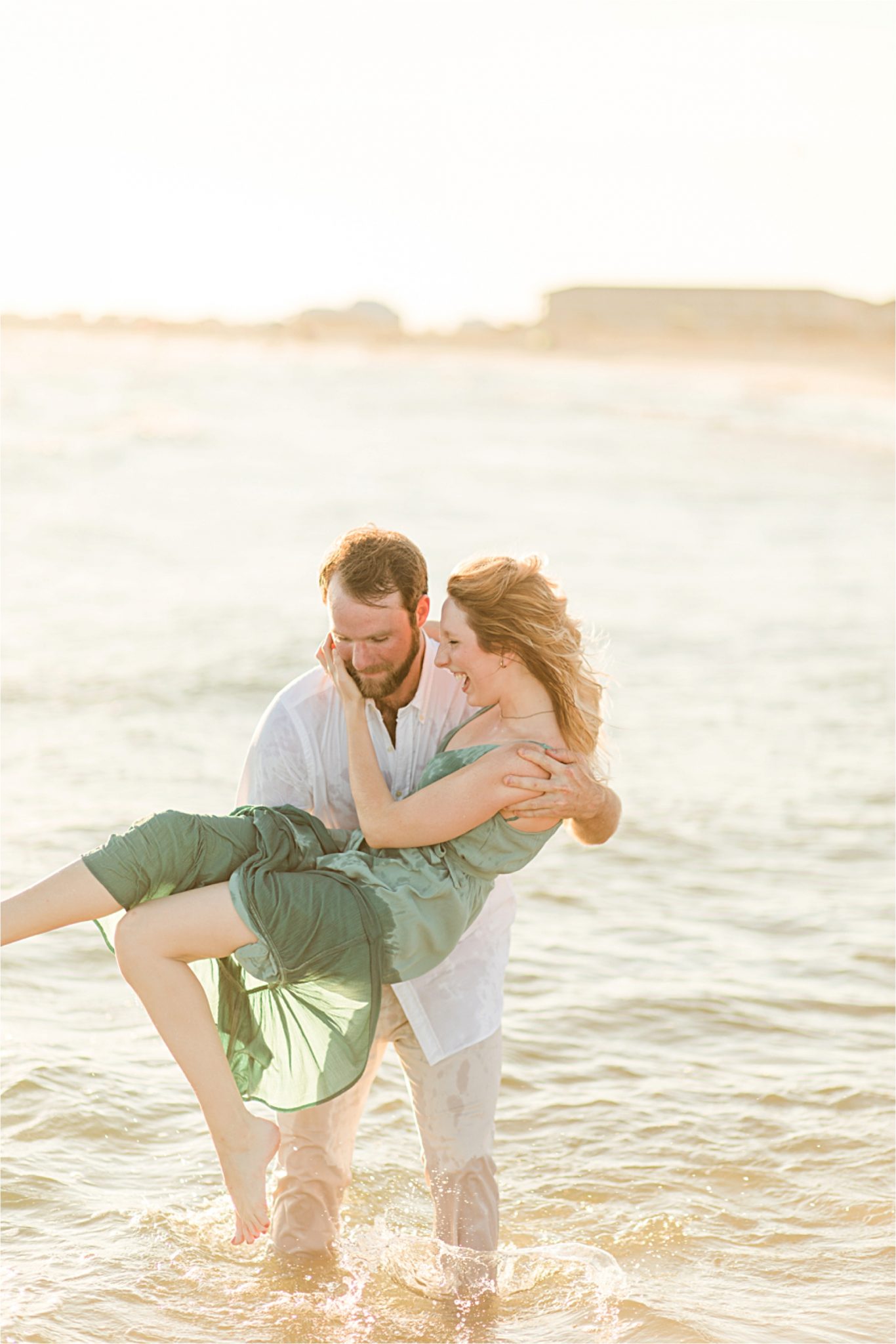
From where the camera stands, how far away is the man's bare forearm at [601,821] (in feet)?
12.2

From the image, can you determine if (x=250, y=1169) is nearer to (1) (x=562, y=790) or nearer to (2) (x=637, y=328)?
(1) (x=562, y=790)

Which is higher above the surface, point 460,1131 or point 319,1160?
point 460,1131

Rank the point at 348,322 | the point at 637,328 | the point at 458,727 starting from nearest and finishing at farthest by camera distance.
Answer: the point at 458,727
the point at 637,328
the point at 348,322

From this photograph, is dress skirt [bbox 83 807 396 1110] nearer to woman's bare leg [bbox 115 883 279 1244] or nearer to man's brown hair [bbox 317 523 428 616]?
woman's bare leg [bbox 115 883 279 1244]

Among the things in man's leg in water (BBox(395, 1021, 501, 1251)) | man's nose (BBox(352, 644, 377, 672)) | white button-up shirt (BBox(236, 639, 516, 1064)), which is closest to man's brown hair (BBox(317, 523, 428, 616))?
man's nose (BBox(352, 644, 377, 672))

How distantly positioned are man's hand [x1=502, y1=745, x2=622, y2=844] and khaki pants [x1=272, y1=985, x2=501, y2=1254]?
629 mm

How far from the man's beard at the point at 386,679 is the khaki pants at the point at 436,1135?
76 centimetres

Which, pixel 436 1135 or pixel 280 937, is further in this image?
pixel 436 1135

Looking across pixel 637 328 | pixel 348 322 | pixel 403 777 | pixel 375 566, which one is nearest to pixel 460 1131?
pixel 403 777

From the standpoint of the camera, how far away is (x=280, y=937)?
3.39 meters

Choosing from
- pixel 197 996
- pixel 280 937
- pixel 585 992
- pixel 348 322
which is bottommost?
pixel 585 992

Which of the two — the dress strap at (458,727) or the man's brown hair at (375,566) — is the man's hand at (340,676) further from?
the dress strap at (458,727)

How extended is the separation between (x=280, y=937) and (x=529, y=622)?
99cm

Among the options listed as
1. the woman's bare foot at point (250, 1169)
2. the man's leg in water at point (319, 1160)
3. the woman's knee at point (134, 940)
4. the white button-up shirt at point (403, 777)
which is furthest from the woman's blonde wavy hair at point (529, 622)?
the woman's bare foot at point (250, 1169)
